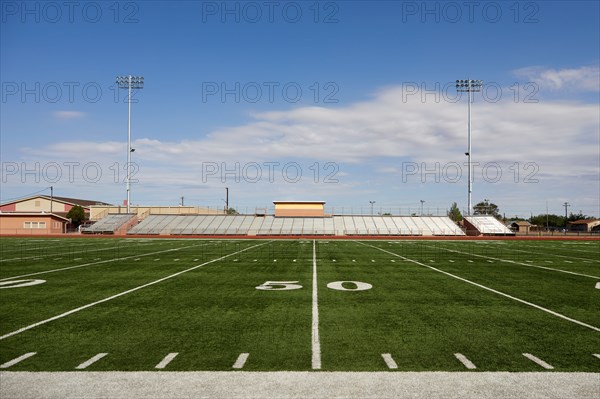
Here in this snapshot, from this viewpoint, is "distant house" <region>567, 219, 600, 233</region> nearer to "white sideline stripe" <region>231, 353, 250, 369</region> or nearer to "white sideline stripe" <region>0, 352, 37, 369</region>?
"white sideline stripe" <region>231, 353, 250, 369</region>

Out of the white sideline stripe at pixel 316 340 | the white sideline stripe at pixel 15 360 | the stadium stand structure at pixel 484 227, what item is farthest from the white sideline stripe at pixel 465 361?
the stadium stand structure at pixel 484 227

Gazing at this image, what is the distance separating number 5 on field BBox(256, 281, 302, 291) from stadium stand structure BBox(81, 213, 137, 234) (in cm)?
4038

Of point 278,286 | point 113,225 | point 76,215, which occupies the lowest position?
point 278,286

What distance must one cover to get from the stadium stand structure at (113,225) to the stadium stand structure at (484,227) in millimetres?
37632

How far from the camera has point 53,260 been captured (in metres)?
18.1

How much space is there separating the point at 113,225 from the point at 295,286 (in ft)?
143

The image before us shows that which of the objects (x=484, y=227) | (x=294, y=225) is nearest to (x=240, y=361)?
(x=294, y=225)

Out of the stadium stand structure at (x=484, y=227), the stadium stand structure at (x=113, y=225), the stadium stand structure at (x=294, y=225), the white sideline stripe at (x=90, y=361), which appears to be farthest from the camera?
the stadium stand structure at (x=484, y=227)

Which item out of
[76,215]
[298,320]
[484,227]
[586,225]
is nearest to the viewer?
[298,320]

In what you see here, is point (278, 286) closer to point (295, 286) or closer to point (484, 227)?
point (295, 286)

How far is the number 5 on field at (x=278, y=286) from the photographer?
36.0 feet

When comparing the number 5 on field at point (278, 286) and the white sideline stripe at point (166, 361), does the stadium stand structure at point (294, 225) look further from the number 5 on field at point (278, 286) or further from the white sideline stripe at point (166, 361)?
the white sideline stripe at point (166, 361)

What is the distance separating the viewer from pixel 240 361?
5.36 metres

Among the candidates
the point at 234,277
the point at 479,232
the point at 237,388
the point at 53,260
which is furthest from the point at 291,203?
the point at 237,388
